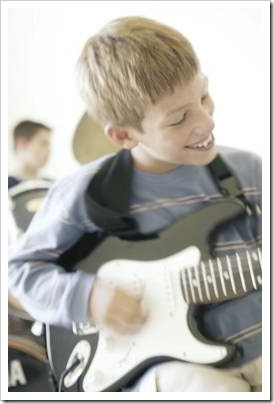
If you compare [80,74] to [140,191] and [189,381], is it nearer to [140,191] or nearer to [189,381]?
[140,191]

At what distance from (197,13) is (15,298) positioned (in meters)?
0.54

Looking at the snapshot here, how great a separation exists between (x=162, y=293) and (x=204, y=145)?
242 millimetres

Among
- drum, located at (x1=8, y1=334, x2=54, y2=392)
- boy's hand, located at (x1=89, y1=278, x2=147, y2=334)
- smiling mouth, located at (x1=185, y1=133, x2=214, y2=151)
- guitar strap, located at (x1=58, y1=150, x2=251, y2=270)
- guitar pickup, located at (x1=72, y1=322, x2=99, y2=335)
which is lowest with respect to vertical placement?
drum, located at (x1=8, y1=334, x2=54, y2=392)

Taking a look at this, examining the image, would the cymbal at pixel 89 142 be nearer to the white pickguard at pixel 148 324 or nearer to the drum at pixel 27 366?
the white pickguard at pixel 148 324

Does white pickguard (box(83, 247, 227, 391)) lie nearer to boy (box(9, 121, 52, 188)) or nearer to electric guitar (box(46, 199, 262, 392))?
electric guitar (box(46, 199, 262, 392))

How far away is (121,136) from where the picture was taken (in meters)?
0.90

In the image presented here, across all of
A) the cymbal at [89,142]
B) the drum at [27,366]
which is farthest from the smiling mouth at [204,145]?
the drum at [27,366]

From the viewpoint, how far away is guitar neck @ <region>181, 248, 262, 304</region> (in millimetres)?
865

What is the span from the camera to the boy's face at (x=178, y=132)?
867mm

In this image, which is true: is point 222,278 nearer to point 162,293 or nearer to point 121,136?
point 162,293

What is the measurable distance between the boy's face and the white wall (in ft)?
0.08

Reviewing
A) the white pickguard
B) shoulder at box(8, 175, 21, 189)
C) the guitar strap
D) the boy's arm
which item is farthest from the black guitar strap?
shoulder at box(8, 175, 21, 189)

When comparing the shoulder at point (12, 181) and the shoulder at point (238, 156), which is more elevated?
the shoulder at point (238, 156)

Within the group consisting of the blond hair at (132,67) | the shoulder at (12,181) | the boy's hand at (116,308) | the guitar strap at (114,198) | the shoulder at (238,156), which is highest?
the blond hair at (132,67)
